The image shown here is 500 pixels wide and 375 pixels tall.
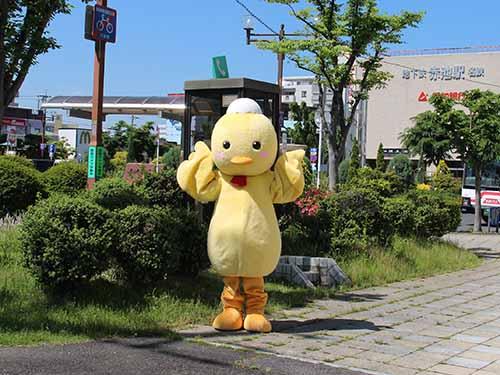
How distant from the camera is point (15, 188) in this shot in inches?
428

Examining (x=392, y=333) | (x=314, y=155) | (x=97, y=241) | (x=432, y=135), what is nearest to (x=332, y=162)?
(x=432, y=135)

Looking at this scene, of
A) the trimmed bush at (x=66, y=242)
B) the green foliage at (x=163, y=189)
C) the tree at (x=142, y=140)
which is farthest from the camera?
the tree at (x=142, y=140)

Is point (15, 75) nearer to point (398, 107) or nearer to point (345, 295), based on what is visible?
point (345, 295)

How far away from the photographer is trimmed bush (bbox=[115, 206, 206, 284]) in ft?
22.7

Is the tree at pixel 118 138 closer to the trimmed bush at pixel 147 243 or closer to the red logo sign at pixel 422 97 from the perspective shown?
the red logo sign at pixel 422 97

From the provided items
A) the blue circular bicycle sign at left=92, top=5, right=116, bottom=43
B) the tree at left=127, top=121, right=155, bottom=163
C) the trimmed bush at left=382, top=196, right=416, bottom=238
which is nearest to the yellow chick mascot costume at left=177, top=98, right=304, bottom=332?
the blue circular bicycle sign at left=92, top=5, right=116, bottom=43

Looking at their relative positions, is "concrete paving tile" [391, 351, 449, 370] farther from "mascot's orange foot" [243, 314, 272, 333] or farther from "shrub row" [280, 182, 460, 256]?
"shrub row" [280, 182, 460, 256]

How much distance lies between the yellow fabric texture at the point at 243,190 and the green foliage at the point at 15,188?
17.1 ft

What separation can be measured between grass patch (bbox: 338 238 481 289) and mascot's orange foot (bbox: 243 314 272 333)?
136 inches

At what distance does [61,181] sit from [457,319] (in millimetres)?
7454

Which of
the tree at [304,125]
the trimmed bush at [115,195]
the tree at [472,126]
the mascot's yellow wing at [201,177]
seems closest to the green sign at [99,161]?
the trimmed bush at [115,195]

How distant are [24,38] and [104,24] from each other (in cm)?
241

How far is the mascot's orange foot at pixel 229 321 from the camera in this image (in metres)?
6.57

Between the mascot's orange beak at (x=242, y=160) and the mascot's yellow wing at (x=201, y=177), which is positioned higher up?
the mascot's orange beak at (x=242, y=160)
